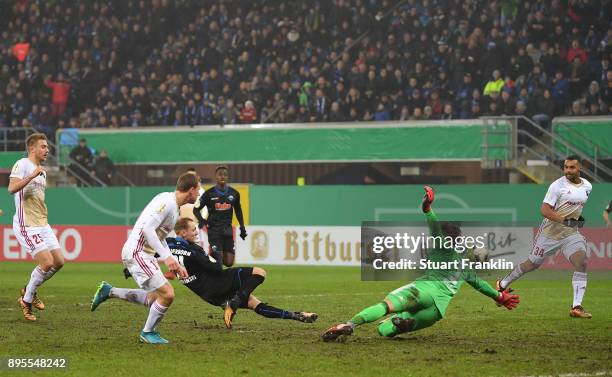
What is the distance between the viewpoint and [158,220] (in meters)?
11.1

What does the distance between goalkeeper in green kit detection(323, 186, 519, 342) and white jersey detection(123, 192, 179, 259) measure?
1.97 metres

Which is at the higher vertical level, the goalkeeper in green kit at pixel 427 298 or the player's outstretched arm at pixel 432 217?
the player's outstretched arm at pixel 432 217

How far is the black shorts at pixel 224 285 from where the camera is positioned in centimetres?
1251

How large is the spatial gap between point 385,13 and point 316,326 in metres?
22.5

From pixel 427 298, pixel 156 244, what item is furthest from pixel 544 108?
pixel 156 244

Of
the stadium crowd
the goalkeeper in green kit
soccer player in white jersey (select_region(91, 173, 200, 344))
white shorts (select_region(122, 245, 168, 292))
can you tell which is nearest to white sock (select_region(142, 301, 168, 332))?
soccer player in white jersey (select_region(91, 173, 200, 344))

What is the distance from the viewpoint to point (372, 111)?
104ft

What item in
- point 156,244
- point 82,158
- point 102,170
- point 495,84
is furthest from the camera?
point 82,158

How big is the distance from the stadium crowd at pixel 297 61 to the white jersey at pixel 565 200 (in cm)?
1382

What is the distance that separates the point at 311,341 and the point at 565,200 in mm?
4889

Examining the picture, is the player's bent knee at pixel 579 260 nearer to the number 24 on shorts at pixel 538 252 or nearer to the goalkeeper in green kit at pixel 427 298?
the number 24 on shorts at pixel 538 252

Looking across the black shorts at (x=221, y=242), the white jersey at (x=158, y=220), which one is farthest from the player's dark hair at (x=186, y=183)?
the black shorts at (x=221, y=242)

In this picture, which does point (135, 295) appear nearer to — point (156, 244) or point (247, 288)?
point (247, 288)

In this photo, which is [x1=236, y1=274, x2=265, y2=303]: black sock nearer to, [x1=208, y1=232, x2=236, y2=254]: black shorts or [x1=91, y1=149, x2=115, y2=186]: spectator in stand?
[x1=208, y1=232, x2=236, y2=254]: black shorts
